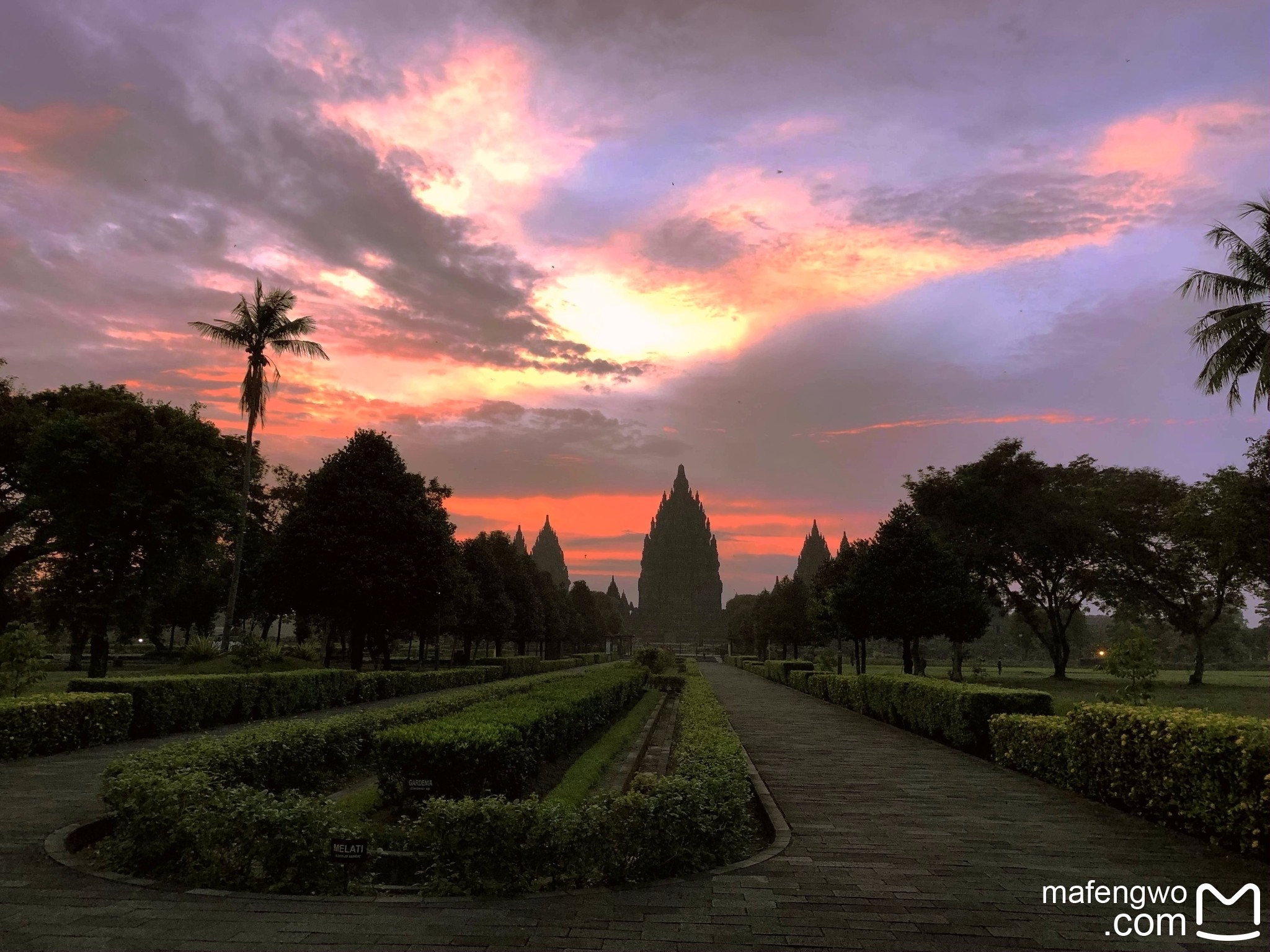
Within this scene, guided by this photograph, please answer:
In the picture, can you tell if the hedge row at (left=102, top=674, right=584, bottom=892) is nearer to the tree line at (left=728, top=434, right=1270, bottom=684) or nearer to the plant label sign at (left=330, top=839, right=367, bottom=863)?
the plant label sign at (left=330, top=839, right=367, bottom=863)

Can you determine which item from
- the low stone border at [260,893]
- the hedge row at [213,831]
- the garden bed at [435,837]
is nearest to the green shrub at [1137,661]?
the low stone border at [260,893]

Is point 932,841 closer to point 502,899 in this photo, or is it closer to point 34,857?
point 502,899

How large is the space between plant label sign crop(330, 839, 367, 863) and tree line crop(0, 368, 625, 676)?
83.9ft

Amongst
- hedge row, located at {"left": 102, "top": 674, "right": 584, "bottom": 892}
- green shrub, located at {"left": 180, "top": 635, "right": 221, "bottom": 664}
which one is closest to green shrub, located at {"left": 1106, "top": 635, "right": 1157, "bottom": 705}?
hedge row, located at {"left": 102, "top": 674, "right": 584, "bottom": 892}

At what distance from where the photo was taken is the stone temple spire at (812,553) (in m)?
152

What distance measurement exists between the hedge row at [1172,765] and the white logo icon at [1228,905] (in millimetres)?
1176

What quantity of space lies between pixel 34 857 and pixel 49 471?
26.5m

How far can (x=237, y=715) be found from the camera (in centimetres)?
2025

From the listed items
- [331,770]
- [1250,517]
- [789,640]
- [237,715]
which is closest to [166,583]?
[237,715]

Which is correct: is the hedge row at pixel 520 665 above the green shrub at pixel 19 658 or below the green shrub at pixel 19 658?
below

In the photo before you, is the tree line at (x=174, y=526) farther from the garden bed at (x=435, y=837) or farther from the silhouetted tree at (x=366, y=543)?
the garden bed at (x=435, y=837)

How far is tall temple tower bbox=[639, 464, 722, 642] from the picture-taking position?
15075 cm

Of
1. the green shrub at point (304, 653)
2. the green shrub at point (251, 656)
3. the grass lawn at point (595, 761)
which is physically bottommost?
the green shrub at point (304, 653)

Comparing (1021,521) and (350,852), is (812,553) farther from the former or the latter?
(350,852)
